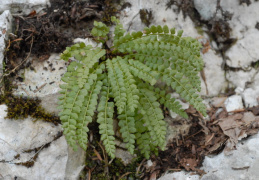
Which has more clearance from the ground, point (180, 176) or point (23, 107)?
point (23, 107)

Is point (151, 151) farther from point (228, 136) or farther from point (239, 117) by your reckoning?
point (239, 117)

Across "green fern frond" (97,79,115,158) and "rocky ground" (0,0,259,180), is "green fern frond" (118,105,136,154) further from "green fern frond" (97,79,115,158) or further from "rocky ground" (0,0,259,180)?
"rocky ground" (0,0,259,180)

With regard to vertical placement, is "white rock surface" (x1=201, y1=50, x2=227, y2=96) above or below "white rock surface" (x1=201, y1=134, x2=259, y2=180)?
above

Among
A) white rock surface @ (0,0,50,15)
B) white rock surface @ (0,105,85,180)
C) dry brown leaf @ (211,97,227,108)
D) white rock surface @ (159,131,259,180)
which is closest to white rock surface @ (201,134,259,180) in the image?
white rock surface @ (159,131,259,180)

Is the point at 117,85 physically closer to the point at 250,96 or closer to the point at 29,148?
the point at 29,148

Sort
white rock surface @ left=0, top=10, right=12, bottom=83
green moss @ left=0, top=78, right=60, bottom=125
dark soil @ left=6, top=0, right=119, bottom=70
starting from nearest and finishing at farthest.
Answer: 1. green moss @ left=0, top=78, right=60, bottom=125
2. white rock surface @ left=0, top=10, right=12, bottom=83
3. dark soil @ left=6, top=0, right=119, bottom=70

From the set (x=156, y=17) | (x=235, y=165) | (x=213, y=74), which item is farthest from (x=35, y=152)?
(x=213, y=74)
